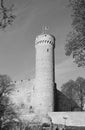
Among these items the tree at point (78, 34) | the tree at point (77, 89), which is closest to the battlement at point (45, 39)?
the tree at point (77, 89)

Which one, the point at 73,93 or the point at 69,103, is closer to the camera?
the point at 69,103

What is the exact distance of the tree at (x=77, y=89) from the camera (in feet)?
154

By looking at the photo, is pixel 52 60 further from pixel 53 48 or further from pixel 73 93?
pixel 73 93

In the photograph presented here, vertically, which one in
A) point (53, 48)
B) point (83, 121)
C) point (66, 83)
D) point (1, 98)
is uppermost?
point (53, 48)

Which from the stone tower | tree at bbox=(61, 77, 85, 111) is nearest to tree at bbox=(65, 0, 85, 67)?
the stone tower

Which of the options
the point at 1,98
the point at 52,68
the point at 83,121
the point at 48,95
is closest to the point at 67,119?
the point at 83,121

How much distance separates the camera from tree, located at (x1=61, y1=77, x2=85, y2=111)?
47.1 meters

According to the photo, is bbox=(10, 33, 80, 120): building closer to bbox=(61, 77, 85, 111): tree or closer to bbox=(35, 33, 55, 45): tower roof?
bbox=(35, 33, 55, 45): tower roof

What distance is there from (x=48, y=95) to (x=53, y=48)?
6.98m

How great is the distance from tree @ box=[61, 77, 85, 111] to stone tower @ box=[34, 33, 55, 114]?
13.9 metres

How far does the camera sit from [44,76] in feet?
112

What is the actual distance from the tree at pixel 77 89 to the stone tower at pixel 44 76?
1393cm

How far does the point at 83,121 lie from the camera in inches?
1150

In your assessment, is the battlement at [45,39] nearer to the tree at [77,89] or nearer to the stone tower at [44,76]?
the stone tower at [44,76]
